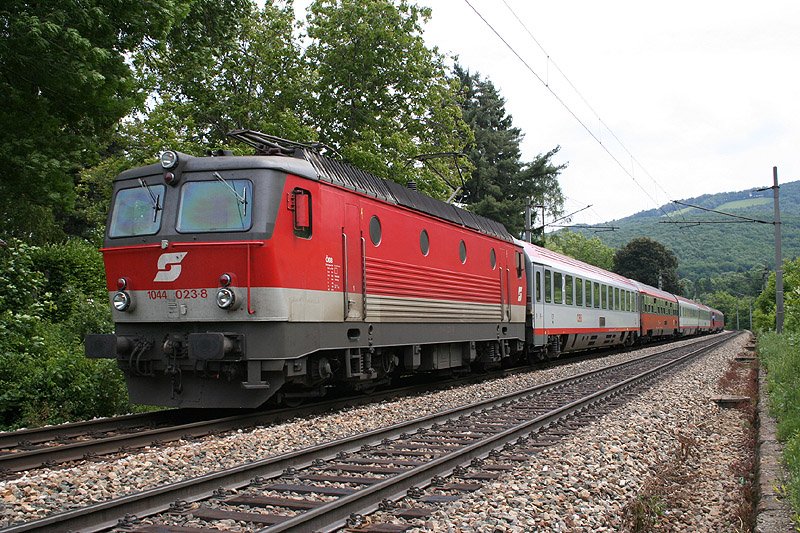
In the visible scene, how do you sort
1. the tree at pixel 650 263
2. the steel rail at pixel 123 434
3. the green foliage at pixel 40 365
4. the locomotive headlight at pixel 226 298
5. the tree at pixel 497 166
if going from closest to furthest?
1. the steel rail at pixel 123 434
2. the locomotive headlight at pixel 226 298
3. the green foliage at pixel 40 365
4. the tree at pixel 497 166
5. the tree at pixel 650 263

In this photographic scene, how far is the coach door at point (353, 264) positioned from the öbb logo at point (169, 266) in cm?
233

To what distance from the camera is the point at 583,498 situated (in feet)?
20.5

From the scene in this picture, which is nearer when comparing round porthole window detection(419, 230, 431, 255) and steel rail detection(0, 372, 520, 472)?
steel rail detection(0, 372, 520, 472)

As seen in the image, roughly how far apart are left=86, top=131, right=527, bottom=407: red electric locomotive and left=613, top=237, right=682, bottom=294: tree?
84293 millimetres

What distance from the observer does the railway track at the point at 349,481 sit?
527cm

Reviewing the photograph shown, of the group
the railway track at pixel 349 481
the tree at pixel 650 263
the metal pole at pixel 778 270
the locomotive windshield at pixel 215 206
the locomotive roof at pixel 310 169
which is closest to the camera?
the railway track at pixel 349 481

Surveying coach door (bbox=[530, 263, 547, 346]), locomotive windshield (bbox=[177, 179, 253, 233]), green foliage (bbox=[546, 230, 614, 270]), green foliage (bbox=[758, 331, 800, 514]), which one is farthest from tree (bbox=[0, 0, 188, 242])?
green foliage (bbox=[546, 230, 614, 270])

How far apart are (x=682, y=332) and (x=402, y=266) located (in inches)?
1692

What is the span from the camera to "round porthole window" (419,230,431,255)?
43.1 ft

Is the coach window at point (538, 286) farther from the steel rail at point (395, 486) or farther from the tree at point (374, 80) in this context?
the steel rail at point (395, 486)

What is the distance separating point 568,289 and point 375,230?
41.3 ft

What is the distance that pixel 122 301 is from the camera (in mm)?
9711

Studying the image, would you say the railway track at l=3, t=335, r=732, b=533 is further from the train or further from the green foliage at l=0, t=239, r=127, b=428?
the green foliage at l=0, t=239, r=127, b=428

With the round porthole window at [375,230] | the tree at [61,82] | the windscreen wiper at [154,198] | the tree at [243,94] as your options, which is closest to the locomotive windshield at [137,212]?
the windscreen wiper at [154,198]
